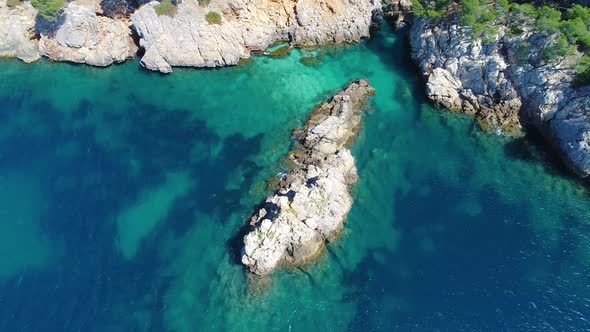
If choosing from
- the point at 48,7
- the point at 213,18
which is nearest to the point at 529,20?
the point at 213,18

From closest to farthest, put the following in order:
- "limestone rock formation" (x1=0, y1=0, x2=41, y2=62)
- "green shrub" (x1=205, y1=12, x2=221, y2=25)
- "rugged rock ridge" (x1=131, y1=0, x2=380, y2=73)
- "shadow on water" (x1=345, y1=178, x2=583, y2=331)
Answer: "shadow on water" (x1=345, y1=178, x2=583, y2=331), "rugged rock ridge" (x1=131, y1=0, x2=380, y2=73), "green shrub" (x1=205, y1=12, x2=221, y2=25), "limestone rock formation" (x1=0, y1=0, x2=41, y2=62)

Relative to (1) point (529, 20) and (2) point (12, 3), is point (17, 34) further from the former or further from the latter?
(1) point (529, 20)

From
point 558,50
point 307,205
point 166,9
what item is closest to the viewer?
point 307,205

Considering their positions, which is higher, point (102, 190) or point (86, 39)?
point (86, 39)

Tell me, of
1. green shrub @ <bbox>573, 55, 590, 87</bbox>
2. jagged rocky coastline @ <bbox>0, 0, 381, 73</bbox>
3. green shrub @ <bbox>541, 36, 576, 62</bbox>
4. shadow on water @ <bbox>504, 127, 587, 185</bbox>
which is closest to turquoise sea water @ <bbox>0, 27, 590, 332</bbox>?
shadow on water @ <bbox>504, 127, 587, 185</bbox>

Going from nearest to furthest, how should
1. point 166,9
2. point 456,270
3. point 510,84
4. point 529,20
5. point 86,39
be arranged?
point 456,270, point 510,84, point 529,20, point 166,9, point 86,39

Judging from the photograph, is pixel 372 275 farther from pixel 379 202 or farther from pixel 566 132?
pixel 566 132

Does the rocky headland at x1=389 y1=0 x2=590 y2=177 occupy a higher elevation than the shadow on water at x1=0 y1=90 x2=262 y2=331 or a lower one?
higher

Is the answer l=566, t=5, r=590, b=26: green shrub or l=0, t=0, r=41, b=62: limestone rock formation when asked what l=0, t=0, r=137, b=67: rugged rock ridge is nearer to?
l=0, t=0, r=41, b=62: limestone rock formation
